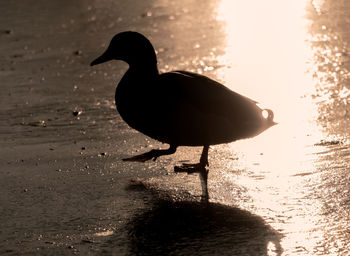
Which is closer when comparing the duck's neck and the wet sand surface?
the wet sand surface

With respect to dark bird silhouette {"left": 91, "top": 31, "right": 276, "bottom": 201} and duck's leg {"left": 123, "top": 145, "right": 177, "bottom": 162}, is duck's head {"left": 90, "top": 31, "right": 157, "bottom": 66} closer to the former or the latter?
dark bird silhouette {"left": 91, "top": 31, "right": 276, "bottom": 201}

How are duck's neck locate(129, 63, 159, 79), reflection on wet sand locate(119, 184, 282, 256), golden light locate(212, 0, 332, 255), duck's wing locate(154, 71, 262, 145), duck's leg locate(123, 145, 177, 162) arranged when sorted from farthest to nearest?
duck's neck locate(129, 63, 159, 79) → duck's leg locate(123, 145, 177, 162) → duck's wing locate(154, 71, 262, 145) → golden light locate(212, 0, 332, 255) → reflection on wet sand locate(119, 184, 282, 256)

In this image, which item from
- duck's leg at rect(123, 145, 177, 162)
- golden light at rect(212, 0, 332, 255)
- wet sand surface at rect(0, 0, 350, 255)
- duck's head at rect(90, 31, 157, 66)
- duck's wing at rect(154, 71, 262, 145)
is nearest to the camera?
wet sand surface at rect(0, 0, 350, 255)

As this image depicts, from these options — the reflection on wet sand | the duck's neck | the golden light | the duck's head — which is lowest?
the golden light

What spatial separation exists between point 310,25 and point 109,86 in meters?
4.41

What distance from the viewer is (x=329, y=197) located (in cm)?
570

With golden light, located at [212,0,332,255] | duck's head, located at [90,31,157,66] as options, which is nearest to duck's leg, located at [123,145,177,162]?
golden light, located at [212,0,332,255]

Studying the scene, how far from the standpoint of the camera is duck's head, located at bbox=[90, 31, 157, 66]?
689 cm

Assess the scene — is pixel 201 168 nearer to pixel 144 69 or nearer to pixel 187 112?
pixel 187 112

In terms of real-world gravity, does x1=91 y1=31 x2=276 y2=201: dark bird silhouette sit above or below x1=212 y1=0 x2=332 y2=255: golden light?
above

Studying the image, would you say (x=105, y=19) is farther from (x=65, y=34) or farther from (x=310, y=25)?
(x=310, y=25)

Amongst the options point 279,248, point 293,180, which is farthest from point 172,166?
point 279,248

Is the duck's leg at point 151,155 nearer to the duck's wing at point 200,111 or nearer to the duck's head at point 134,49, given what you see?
the duck's wing at point 200,111

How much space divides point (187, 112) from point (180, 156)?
86 cm
